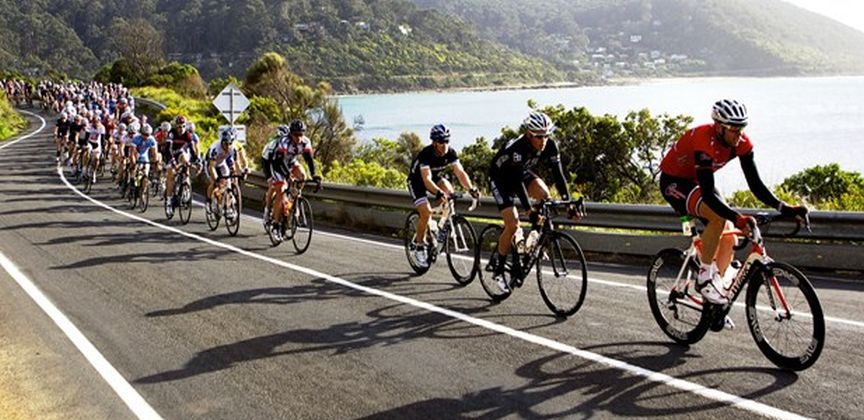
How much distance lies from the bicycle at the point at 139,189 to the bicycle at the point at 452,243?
11.0m

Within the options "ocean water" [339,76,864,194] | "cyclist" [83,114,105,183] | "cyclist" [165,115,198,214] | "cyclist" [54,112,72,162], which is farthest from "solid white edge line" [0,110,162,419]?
"ocean water" [339,76,864,194]

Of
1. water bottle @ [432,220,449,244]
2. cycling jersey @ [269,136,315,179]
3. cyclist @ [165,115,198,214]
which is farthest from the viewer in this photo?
cyclist @ [165,115,198,214]

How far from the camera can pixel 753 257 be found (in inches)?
245

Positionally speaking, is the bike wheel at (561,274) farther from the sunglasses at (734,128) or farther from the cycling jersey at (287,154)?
the cycling jersey at (287,154)

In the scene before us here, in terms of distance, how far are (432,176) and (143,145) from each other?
12161mm

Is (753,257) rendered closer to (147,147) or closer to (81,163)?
(147,147)

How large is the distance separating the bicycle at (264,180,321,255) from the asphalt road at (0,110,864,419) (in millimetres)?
1115

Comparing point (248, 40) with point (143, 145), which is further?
point (248, 40)

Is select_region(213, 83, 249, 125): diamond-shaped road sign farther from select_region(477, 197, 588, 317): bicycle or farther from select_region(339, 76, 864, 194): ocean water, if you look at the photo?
select_region(339, 76, 864, 194): ocean water

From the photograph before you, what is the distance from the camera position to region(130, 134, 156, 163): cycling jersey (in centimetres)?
1955

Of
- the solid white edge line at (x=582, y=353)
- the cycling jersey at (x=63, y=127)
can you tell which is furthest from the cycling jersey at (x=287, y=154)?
the cycling jersey at (x=63, y=127)

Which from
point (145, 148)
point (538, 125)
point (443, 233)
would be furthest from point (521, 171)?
point (145, 148)

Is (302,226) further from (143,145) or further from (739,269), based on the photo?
(143,145)

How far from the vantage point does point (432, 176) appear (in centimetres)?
1022
